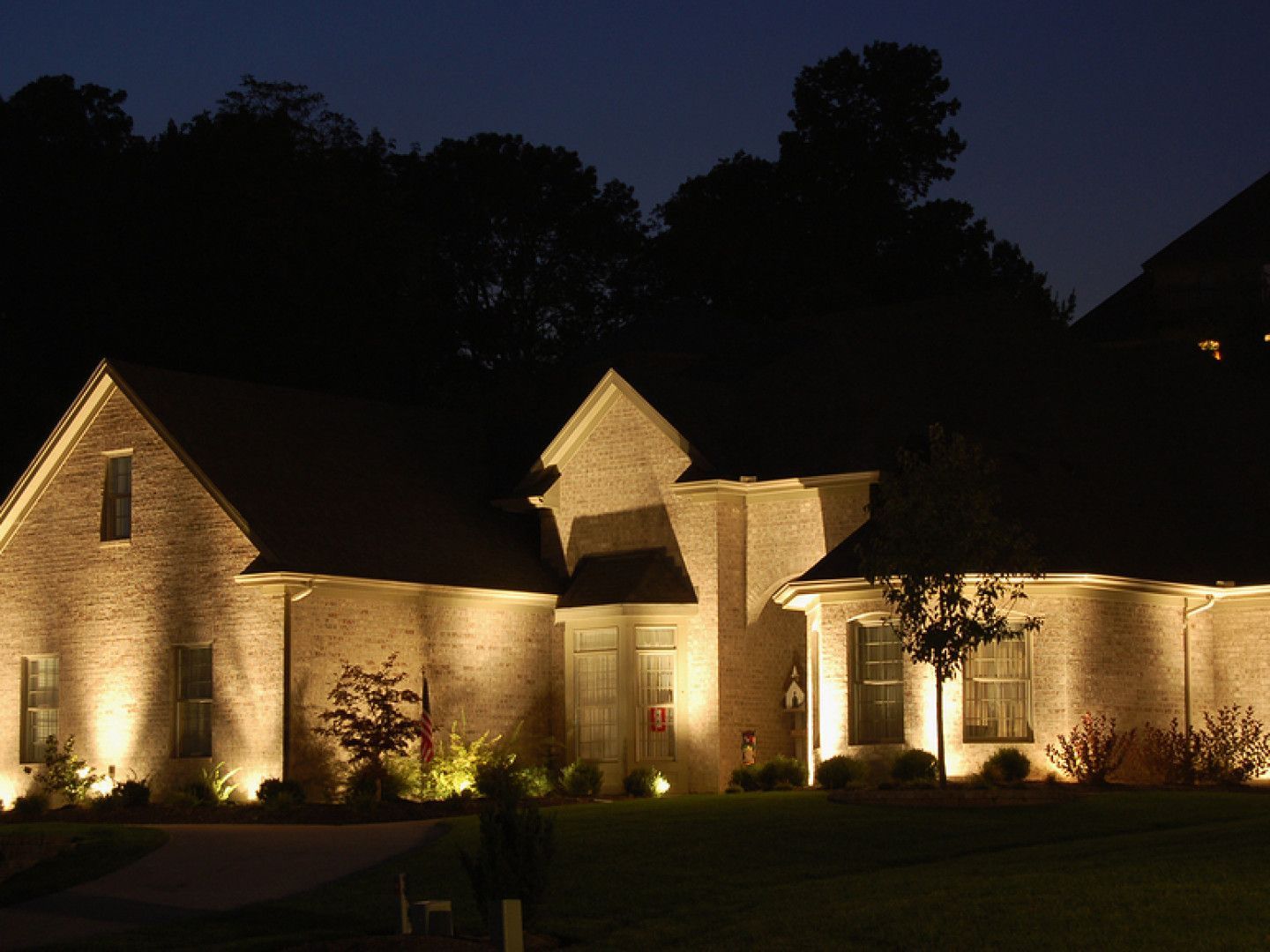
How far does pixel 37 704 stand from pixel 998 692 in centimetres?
1716

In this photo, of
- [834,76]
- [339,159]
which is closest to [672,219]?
[834,76]

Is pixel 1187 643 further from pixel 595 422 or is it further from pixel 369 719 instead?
pixel 369 719

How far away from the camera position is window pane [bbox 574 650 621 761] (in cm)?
3578

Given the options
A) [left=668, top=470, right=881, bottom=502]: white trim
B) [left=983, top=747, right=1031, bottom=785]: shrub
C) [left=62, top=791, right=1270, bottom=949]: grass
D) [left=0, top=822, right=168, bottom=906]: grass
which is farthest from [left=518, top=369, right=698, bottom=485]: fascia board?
[left=0, top=822, right=168, bottom=906]: grass

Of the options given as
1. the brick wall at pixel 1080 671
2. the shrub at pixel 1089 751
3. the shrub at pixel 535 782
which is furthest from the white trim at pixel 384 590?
the shrub at pixel 1089 751

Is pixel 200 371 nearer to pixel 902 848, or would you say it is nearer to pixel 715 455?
pixel 715 455

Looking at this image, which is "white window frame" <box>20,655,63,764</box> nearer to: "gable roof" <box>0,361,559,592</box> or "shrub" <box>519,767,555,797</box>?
"gable roof" <box>0,361,559,592</box>

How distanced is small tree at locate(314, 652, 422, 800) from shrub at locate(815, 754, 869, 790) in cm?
668

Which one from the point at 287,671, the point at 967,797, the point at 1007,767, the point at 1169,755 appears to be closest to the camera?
the point at 967,797

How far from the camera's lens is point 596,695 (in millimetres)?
36156

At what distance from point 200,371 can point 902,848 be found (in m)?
36.7

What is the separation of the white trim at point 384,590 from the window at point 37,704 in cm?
519

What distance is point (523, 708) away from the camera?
36469 mm

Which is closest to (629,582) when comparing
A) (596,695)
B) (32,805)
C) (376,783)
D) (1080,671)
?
(596,695)
